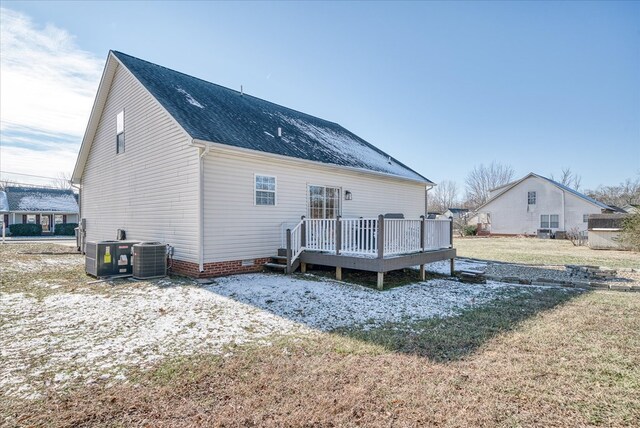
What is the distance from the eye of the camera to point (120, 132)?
11961mm

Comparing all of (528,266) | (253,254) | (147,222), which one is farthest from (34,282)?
(528,266)

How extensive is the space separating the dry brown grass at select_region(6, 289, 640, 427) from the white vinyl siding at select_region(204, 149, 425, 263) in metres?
4.99

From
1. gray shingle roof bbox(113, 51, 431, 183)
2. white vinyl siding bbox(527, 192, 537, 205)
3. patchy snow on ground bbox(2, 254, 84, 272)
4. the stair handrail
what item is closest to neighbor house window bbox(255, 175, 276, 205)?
gray shingle roof bbox(113, 51, 431, 183)

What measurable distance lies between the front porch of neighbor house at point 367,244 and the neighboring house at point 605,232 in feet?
51.2

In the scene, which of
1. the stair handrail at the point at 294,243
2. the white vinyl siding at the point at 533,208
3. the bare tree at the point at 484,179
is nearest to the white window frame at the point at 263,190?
the stair handrail at the point at 294,243

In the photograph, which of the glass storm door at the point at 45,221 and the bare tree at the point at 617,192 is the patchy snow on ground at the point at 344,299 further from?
the bare tree at the point at 617,192

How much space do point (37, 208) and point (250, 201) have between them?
3652 centimetres

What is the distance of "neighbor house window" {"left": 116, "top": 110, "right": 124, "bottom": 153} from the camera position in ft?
38.7

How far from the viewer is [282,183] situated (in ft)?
33.2

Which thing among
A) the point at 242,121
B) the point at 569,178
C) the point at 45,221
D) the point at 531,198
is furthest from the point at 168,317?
the point at 569,178

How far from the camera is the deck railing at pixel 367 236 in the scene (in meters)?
8.12

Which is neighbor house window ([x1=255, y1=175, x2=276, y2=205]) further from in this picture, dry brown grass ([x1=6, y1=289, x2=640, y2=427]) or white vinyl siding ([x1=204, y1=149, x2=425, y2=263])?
dry brown grass ([x1=6, y1=289, x2=640, y2=427])

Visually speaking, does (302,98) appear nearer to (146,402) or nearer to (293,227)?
(293,227)

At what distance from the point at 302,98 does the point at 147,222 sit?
12989 mm
